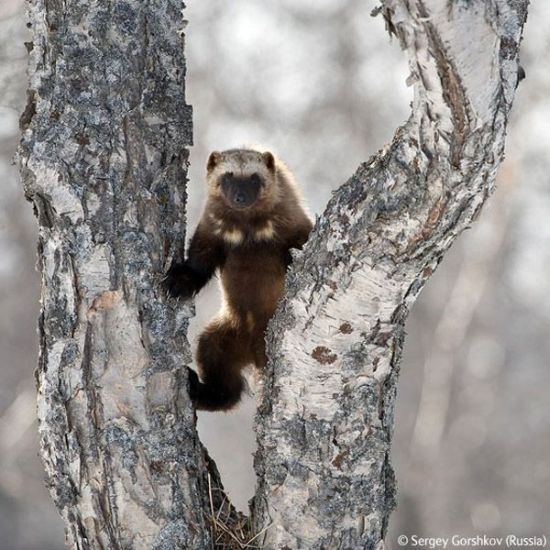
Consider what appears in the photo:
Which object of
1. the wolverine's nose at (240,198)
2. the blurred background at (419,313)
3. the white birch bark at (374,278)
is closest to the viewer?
the white birch bark at (374,278)

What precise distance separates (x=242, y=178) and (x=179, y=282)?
133 centimetres

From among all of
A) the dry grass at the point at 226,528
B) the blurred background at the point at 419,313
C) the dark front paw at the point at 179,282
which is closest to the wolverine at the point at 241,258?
the dark front paw at the point at 179,282

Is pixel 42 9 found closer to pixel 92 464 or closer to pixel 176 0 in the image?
pixel 176 0

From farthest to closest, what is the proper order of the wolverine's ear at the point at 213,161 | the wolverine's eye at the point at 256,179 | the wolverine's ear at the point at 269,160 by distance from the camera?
the wolverine's ear at the point at 213,161 → the wolverine's ear at the point at 269,160 → the wolverine's eye at the point at 256,179

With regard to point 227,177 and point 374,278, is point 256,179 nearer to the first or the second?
point 227,177

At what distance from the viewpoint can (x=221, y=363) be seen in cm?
515

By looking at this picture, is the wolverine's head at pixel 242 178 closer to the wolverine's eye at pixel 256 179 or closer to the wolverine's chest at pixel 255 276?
the wolverine's eye at pixel 256 179

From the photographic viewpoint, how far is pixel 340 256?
3312 millimetres

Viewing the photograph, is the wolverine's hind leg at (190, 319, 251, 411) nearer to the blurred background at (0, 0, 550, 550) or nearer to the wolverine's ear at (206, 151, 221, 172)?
the wolverine's ear at (206, 151, 221, 172)

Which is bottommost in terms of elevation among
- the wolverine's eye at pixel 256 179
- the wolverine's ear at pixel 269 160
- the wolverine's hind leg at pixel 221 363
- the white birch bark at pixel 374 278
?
the white birch bark at pixel 374 278

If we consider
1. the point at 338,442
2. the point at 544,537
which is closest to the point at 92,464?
→ the point at 338,442

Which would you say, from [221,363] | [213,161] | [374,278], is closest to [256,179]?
[213,161]

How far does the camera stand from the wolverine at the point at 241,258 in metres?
4.95

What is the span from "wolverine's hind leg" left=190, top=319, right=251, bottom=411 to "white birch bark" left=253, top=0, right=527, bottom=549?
1.19 m
